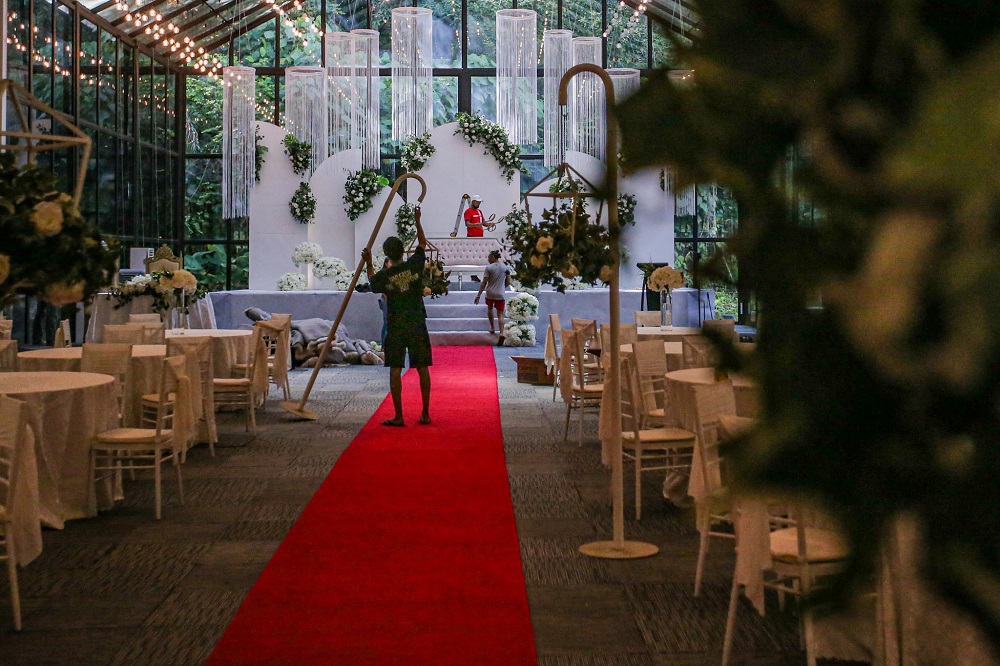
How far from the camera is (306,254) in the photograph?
67.8ft

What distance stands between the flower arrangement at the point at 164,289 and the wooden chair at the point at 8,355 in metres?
1.47

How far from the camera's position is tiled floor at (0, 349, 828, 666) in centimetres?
385

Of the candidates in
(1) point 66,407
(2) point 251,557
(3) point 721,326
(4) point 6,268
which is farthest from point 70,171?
(3) point 721,326

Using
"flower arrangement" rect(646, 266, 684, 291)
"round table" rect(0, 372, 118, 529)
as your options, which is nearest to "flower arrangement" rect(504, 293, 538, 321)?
"flower arrangement" rect(646, 266, 684, 291)

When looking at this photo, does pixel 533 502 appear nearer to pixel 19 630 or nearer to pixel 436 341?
pixel 19 630

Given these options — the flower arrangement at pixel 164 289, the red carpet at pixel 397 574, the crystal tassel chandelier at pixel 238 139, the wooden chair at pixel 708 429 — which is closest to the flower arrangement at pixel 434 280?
the red carpet at pixel 397 574

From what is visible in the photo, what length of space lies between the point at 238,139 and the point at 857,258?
794 inches

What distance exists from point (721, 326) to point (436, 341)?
17619mm

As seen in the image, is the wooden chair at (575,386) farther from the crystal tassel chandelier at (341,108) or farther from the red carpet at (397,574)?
the crystal tassel chandelier at (341,108)

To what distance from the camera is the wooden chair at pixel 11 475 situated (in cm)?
400

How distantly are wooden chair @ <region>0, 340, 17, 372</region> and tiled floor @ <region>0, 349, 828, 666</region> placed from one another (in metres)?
1.55

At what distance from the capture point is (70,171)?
1589 cm

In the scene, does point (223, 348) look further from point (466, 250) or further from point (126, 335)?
point (466, 250)

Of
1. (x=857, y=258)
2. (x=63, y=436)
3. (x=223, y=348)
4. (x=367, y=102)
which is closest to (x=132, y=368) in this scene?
(x=63, y=436)
